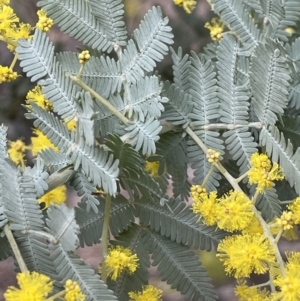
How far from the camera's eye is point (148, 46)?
448mm

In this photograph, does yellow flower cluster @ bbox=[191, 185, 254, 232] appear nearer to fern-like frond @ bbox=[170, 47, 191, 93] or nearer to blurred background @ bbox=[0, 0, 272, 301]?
fern-like frond @ bbox=[170, 47, 191, 93]

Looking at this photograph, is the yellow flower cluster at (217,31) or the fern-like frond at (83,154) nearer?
the fern-like frond at (83,154)

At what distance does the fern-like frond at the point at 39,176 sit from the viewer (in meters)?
0.38

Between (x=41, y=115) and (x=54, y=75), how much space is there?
4 cm

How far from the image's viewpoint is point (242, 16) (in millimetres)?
493

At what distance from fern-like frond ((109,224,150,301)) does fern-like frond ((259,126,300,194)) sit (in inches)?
6.0

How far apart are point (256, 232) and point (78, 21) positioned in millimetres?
259

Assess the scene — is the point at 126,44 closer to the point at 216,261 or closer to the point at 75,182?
the point at 75,182

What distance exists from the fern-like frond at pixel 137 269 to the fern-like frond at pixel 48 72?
0.13 m

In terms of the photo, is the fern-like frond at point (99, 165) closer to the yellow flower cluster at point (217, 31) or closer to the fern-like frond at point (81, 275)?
the fern-like frond at point (81, 275)

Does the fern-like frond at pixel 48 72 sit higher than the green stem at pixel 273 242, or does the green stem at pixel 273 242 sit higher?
the fern-like frond at pixel 48 72

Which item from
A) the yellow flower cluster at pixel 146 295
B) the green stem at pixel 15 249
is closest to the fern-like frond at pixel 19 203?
the green stem at pixel 15 249

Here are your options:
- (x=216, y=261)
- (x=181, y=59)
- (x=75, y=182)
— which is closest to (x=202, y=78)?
(x=181, y=59)

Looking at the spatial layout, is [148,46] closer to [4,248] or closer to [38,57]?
[38,57]
